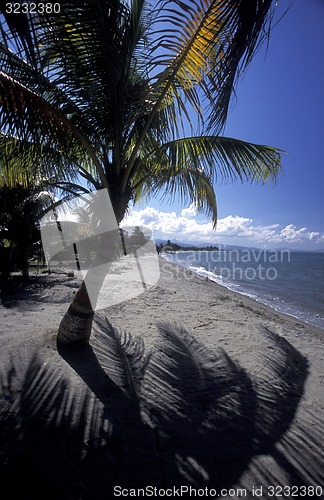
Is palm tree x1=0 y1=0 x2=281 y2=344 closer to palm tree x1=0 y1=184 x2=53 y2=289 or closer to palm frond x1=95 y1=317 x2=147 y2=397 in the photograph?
palm frond x1=95 y1=317 x2=147 y2=397

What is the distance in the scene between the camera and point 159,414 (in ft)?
7.70

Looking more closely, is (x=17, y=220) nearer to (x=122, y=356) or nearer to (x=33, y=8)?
(x=122, y=356)

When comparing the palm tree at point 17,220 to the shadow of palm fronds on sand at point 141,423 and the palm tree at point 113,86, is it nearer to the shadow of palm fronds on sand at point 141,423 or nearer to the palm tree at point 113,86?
the palm tree at point 113,86

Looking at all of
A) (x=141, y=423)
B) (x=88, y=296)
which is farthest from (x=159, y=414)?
(x=88, y=296)

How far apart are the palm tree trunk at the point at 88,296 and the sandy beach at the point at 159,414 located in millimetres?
267

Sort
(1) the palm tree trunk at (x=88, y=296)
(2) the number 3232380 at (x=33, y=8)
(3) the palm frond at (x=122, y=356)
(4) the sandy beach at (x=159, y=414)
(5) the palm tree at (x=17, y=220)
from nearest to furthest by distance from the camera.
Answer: (2) the number 3232380 at (x=33, y=8), (4) the sandy beach at (x=159, y=414), (3) the palm frond at (x=122, y=356), (1) the palm tree trunk at (x=88, y=296), (5) the palm tree at (x=17, y=220)

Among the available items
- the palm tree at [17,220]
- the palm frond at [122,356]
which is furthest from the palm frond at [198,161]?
the palm tree at [17,220]

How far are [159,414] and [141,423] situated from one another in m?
0.21

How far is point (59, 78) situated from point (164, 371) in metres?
3.60

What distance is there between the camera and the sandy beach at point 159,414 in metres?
1.66

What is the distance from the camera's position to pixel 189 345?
4.00 metres

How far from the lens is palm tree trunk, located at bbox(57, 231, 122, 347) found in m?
3.20

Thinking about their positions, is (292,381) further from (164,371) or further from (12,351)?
(12,351)

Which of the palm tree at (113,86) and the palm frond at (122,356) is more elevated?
the palm tree at (113,86)
